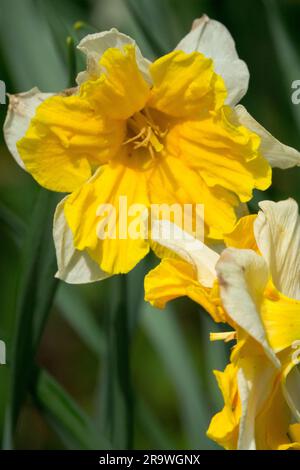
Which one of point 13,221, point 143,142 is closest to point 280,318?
point 143,142

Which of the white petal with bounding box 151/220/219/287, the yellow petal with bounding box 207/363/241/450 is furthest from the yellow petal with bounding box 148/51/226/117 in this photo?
the yellow petal with bounding box 207/363/241/450

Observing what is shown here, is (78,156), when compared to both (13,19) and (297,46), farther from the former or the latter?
(297,46)

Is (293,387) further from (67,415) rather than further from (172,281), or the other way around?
(67,415)

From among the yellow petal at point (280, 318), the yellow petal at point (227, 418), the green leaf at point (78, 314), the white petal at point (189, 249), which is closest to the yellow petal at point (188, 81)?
the white petal at point (189, 249)

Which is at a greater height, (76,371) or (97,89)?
(97,89)

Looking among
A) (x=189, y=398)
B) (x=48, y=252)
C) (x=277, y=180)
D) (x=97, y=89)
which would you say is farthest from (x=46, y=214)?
A: (x=277, y=180)

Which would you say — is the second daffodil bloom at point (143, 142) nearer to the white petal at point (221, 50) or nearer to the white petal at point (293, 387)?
the white petal at point (221, 50)
